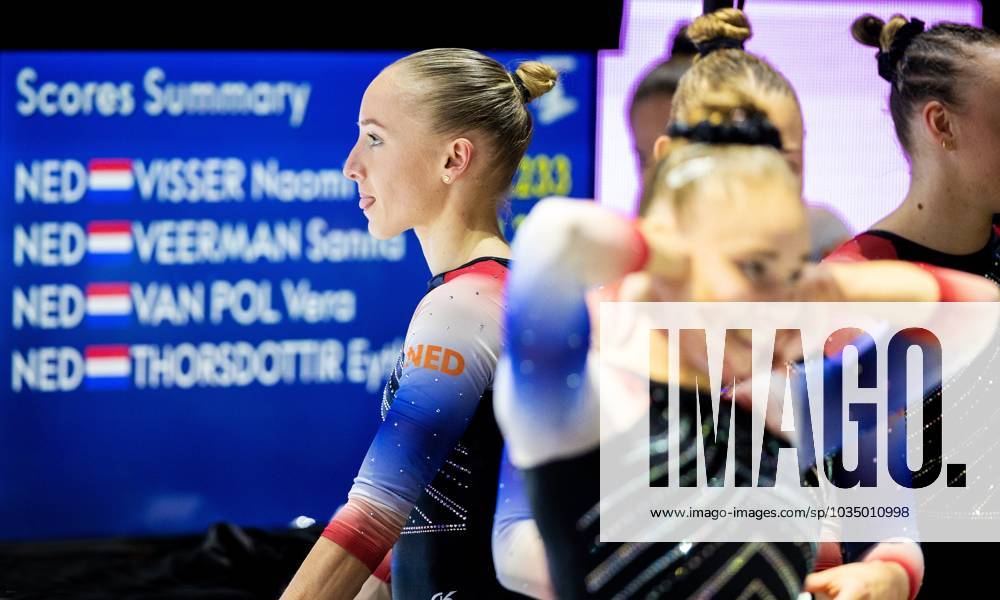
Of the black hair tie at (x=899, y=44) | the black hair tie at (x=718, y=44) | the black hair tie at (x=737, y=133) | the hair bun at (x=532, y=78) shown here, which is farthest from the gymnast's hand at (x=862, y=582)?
the hair bun at (x=532, y=78)

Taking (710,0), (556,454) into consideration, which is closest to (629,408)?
(556,454)

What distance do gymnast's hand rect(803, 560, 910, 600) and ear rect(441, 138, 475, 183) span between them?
85cm

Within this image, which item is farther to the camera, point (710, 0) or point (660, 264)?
point (710, 0)

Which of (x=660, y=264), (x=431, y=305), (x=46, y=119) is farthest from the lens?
(x=46, y=119)

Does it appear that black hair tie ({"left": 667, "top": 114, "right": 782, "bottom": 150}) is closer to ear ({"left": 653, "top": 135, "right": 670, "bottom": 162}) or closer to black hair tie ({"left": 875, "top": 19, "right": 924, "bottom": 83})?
ear ({"left": 653, "top": 135, "right": 670, "bottom": 162})

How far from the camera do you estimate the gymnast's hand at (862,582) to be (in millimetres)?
1444

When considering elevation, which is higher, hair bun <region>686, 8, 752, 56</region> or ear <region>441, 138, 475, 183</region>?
hair bun <region>686, 8, 752, 56</region>

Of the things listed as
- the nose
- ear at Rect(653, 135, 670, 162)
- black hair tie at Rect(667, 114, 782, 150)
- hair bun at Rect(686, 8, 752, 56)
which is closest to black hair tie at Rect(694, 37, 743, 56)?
hair bun at Rect(686, 8, 752, 56)

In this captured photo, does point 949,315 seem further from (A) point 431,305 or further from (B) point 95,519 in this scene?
(B) point 95,519

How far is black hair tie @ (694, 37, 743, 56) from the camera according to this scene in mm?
1618

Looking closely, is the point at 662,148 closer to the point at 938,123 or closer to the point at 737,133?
the point at 737,133

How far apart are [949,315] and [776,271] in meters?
0.27

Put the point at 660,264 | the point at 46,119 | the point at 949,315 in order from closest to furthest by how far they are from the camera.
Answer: the point at 660,264, the point at 949,315, the point at 46,119

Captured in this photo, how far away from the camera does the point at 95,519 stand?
16.3 feet
